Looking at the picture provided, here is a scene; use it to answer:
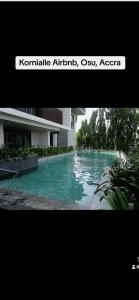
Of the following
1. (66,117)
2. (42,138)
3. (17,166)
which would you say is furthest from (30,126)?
(66,117)

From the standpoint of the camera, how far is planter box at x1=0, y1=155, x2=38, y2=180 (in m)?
8.42

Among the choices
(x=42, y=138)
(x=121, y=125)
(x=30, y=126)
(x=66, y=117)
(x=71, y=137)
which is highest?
(x=66, y=117)

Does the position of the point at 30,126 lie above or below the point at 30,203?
above

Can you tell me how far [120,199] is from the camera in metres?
3.14

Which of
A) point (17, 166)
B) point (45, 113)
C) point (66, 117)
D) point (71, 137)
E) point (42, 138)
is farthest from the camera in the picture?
point (71, 137)

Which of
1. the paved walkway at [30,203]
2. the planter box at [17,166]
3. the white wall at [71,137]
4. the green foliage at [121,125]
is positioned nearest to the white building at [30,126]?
the planter box at [17,166]

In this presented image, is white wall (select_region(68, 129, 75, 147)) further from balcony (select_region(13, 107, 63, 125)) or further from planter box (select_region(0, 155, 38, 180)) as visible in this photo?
planter box (select_region(0, 155, 38, 180))

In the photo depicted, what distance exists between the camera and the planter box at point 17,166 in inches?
332

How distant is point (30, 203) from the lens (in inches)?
184

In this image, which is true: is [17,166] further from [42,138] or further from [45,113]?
[42,138]

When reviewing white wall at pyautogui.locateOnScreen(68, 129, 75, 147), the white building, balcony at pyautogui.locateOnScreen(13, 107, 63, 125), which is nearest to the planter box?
the white building

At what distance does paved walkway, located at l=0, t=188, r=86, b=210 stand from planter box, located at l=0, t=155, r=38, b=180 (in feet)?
7.49

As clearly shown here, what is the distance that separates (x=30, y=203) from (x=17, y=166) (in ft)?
16.8
